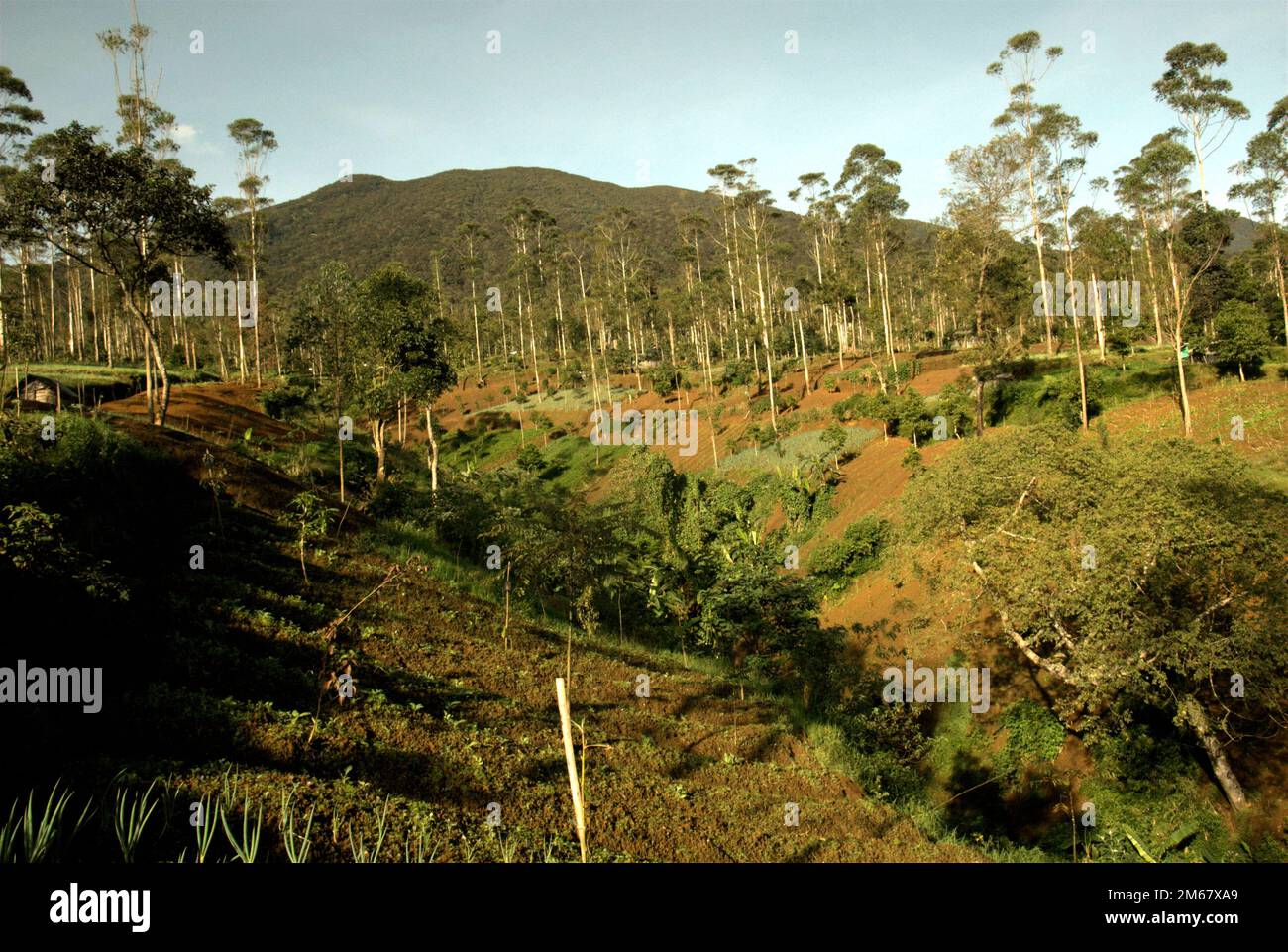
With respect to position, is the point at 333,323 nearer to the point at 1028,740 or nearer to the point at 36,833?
the point at 36,833

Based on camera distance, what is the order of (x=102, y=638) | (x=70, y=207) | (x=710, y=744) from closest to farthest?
(x=102, y=638) < (x=710, y=744) < (x=70, y=207)

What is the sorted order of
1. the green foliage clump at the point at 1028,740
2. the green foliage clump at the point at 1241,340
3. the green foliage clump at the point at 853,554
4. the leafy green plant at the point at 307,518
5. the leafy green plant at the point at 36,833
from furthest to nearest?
1. the green foliage clump at the point at 1241,340
2. the green foliage clump at the point at 853,554
3. the green foliage clump at the point at 1028,740
4. the leafy green plant at the point at 307,518
5. the leafy green plant at the point at 36,833

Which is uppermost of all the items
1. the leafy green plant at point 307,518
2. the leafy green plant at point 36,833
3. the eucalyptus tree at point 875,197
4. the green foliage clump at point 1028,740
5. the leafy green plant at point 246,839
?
the eucalyptus tree at point 875,197

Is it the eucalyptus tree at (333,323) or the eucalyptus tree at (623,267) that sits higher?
the eucalyptus tree at (623,267)

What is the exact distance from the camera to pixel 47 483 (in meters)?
8.66

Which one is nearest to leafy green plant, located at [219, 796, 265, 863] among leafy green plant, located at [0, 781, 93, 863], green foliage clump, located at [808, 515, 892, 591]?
leafy green plant, located at [0, 781, 93, 863]

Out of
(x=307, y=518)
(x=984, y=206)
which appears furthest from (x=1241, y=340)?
(x=307, y=518)

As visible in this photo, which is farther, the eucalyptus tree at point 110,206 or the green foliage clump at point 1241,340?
the green foliage clump at point 1241,340

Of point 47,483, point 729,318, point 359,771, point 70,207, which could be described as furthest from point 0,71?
point 729,318

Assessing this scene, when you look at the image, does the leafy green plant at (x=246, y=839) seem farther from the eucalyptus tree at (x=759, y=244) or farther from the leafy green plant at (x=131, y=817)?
the eucalyptus tree at (x=759, y=244)

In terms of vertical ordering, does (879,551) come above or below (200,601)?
below

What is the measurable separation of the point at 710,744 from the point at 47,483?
30.9 feet

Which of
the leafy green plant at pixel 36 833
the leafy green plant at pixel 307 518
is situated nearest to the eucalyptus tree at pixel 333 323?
the leafy green plant at pixel 307 518

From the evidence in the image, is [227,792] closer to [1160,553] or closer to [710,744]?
[710,744]
